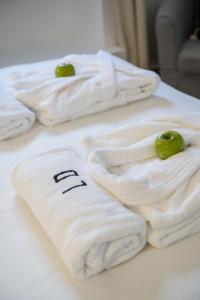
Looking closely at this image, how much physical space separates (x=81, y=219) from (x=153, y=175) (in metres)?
0.24

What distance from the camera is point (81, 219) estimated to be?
88 centimetres

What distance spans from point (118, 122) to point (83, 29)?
4.60 feet

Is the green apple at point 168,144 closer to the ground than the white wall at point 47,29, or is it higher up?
higher up

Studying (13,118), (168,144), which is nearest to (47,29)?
(13,118)

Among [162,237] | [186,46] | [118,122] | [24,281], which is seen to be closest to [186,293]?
[162,237]

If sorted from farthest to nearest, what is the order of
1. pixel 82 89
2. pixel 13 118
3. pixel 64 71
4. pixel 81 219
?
pixel 64 71, pixel 82 89, pixel 13 118, pixel 81 219

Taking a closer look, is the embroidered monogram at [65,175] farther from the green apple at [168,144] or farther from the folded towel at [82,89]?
the folded towel at [82,89]

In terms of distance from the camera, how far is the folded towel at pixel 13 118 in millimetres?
1427

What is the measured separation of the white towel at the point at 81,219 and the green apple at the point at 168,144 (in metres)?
0.22

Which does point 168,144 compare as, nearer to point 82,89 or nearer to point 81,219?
point 81,219

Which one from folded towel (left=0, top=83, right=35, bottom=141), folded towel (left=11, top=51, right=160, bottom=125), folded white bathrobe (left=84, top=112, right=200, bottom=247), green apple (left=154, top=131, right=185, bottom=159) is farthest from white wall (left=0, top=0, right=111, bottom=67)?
green apple (left=154, top=131, right=185, bottom=159)

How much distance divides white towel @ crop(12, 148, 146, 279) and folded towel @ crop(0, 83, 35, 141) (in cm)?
41

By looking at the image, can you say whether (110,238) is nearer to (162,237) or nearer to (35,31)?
(162,237)

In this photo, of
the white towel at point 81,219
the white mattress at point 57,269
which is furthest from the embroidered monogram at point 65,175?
the white mattress at point 57,269
